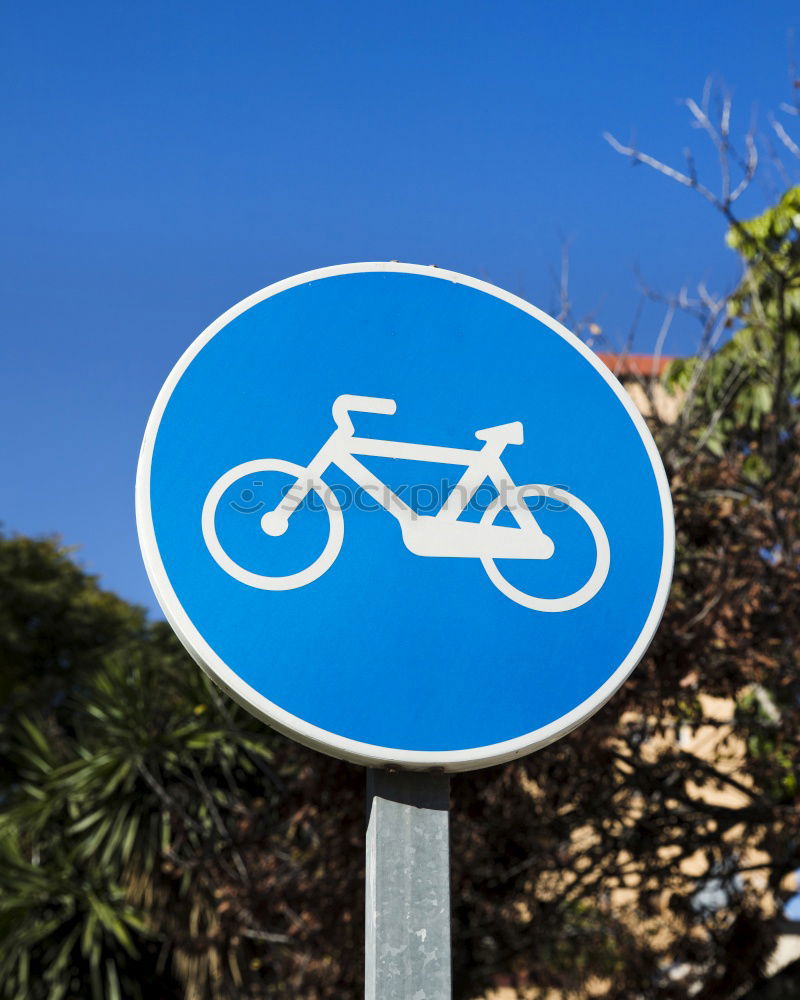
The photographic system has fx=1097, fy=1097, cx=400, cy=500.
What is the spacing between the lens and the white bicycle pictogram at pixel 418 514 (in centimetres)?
164

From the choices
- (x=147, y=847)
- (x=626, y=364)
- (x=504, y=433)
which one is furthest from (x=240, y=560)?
(x=147, y=847)

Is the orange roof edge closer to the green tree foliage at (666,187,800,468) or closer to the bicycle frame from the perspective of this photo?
the green tree foliage at (666,187,800,468)

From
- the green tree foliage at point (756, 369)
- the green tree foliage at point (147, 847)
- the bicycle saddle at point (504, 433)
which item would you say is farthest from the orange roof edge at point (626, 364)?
the bicycle saddle at point (504, 433)

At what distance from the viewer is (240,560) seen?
162 cm

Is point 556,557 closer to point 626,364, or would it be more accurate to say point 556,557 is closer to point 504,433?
point 504,433

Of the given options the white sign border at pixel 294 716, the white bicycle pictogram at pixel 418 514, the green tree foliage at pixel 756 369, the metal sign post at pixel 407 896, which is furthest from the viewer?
the green tree foliage at pixel 756 369

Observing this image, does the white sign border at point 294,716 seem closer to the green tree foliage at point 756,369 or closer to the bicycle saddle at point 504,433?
the bicycle saddle at point 504,433

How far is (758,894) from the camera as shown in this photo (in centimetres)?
599

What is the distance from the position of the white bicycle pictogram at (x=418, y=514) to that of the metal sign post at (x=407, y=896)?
0.35 metres

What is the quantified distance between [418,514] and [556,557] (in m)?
0.24

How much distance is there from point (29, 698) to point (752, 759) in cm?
1505

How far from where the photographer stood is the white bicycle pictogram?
1.64m

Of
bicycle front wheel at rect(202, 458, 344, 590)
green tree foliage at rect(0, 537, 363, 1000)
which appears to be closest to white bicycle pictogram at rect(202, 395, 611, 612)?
bicycle front wheel at rect(202, 458, 344, 590)

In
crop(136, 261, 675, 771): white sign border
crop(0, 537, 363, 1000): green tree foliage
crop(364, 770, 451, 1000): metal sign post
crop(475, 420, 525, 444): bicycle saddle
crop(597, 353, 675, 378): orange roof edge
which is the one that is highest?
crop(597, 353, 675, 378): orange roof edge
